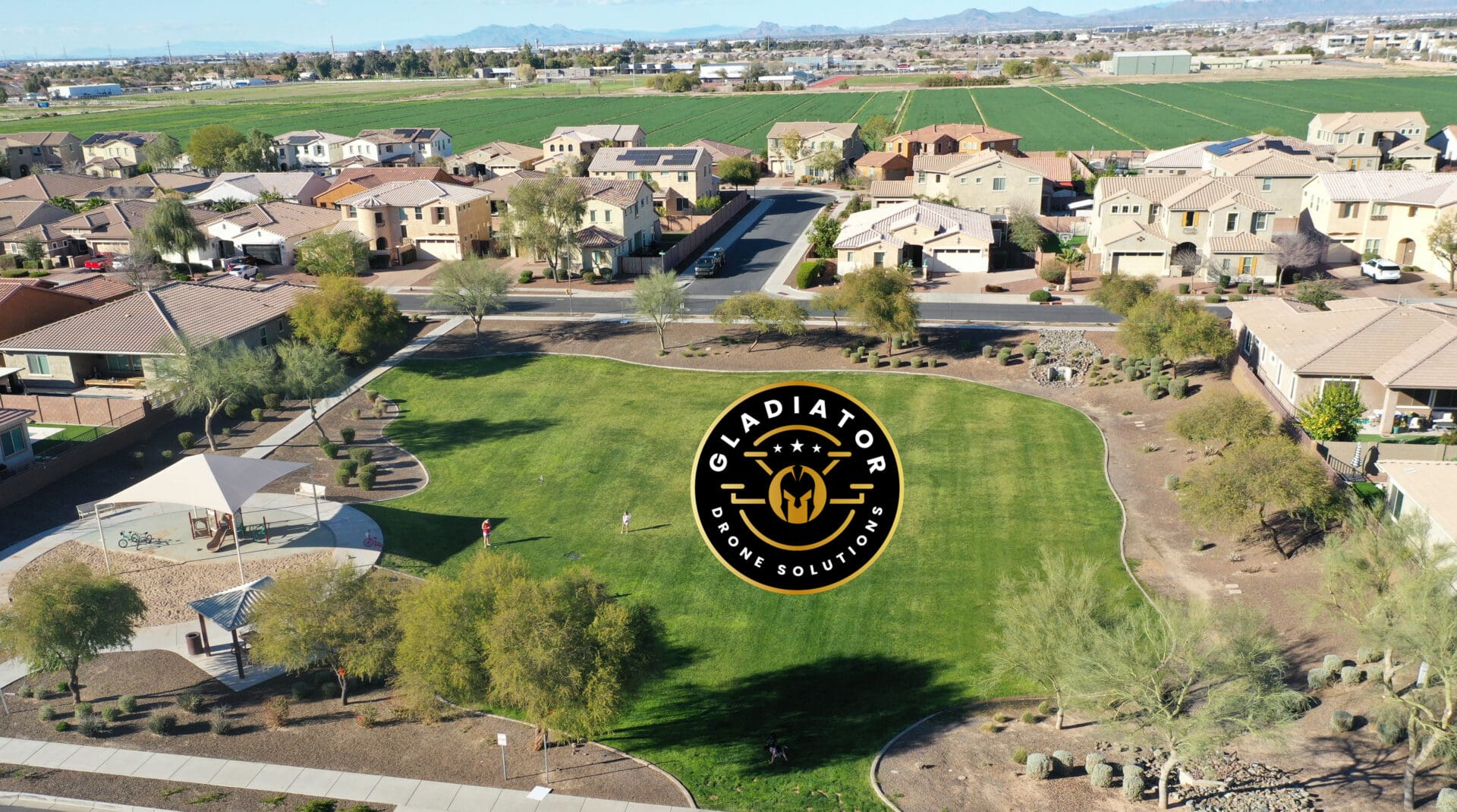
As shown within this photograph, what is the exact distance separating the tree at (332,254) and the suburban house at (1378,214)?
70638 millimetres

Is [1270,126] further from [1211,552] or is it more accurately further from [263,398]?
[263,398]

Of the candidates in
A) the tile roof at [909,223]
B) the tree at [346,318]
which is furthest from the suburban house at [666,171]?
the tree at [346,318]

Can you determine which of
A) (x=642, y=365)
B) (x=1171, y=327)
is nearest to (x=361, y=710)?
(x=642, y=365)

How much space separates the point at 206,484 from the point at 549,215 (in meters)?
44.0

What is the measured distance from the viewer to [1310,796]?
24266 millimetres

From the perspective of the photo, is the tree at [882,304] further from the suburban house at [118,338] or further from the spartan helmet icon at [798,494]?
the spartan helmet icon at [798,494]

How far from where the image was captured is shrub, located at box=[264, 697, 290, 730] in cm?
2841

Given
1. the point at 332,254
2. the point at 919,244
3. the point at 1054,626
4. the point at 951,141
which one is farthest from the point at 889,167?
the point at 1054,626

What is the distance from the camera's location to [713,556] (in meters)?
37.9

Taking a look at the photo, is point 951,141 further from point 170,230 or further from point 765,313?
point 170,230

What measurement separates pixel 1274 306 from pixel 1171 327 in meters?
6.19

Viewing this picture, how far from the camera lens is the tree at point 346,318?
56.8m

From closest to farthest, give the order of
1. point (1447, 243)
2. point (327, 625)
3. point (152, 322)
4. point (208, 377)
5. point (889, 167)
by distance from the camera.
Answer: point (327, 625), point (208, 377), point (152, 322), point (1447, 243), point (889, 167)

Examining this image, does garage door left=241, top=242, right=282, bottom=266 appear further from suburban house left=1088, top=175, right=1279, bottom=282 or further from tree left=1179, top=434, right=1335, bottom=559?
tree left=1179, top=434, right=1335, bottom=559
